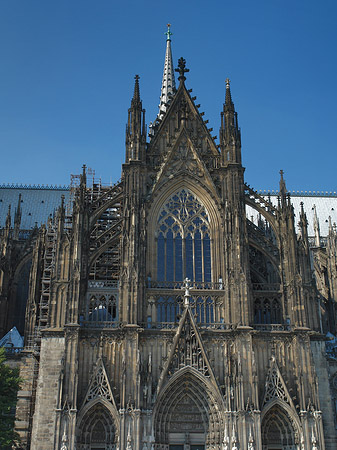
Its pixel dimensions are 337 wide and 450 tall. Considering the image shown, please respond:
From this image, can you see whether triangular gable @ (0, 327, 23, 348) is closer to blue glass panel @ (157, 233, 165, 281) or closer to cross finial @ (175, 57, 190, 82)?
blue glass panel @ (157, 233, 165, 281)

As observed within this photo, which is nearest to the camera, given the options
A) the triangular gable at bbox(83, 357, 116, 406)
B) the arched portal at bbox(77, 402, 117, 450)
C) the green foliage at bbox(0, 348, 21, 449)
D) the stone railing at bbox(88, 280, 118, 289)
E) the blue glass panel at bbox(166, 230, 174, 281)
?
the green foliage at bbox(0, 348, 21, 449)

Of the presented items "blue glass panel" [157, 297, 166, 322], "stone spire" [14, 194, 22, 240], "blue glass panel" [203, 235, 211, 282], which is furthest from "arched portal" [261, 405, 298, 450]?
"stone spire" [14, 194, 22, 240]

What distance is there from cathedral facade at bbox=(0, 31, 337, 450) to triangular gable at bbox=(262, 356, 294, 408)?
7 centimetres

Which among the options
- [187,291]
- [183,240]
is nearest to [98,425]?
[187,291]

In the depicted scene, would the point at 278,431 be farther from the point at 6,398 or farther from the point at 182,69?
the point at 182,69

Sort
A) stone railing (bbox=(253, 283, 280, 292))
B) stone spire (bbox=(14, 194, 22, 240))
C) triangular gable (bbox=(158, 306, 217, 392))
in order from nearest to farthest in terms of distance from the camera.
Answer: triangular gable (bbox=(158, 306, 217, 392)) < stone railing (bbox=(253, 283, 280, 292)) < stone spire (bbox=(14, 194, 22, 240))

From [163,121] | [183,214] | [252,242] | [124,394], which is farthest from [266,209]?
[124,394]

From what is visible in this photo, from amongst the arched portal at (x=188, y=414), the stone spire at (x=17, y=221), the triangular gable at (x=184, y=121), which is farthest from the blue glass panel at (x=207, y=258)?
the stone spire at (x=17, y=221)

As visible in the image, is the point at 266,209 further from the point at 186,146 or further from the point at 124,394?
the point at 124,394

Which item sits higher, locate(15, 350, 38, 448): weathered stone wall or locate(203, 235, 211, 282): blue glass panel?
locate(203, 235, 211, 282): blue glass panel

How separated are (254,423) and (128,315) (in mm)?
8912

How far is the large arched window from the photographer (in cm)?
3681

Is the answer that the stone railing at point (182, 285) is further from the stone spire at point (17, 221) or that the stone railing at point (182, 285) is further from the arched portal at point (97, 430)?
the stone spire at point (17, 221)

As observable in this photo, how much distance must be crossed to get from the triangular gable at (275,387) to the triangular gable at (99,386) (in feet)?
27.8
